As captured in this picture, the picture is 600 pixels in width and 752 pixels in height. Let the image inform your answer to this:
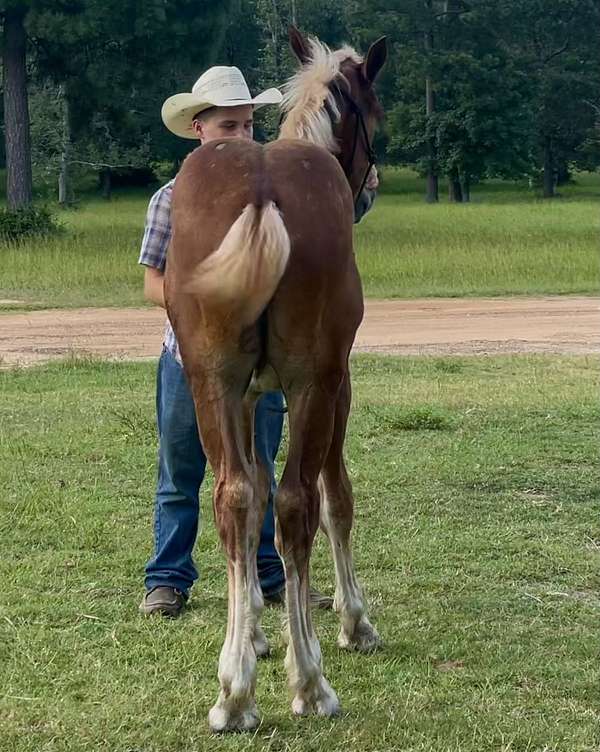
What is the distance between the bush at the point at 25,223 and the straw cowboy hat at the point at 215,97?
60.3ft

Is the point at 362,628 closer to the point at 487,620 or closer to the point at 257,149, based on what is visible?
the point at 487,620

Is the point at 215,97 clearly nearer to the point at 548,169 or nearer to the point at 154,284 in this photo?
the point at 154,284

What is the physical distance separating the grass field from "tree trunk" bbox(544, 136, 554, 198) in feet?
56.7

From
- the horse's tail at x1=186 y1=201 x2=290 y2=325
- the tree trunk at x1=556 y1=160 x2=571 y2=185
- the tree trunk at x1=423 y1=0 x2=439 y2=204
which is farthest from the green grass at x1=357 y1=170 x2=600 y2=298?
the tree trunk at x1=556 y1=160 x2=571 y2=185

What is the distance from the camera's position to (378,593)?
4.87m

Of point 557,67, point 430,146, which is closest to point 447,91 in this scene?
point 430,146

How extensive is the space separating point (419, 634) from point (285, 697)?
0.79 meters

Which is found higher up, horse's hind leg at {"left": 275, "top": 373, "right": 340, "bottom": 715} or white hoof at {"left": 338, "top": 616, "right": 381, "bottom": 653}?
horse's hind leg at {"left": 275, "top": 373, "right": 340, "bottom": 715}

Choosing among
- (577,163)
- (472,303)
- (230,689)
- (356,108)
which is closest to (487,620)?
(230,689)

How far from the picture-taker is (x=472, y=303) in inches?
598

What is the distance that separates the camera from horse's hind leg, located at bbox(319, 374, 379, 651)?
4.26 metres

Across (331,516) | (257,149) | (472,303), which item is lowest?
(472,303)

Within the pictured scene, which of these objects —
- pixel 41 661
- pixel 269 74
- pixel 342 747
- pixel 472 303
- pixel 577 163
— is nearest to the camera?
pixel 342 747

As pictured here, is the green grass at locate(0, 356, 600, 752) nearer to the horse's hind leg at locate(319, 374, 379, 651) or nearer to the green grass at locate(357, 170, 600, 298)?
the horse's hind leg at locate(319, 374, 379, 651)
